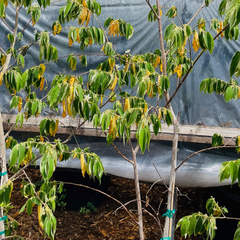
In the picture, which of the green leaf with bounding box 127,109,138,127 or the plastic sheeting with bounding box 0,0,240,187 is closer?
the green leaf with bounding box 127,109,138,127

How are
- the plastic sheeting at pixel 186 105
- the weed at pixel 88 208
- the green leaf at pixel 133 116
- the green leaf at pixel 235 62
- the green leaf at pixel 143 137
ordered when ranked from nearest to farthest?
the green leaf at pixel 235 62
the green leaf at pixel 143 137
the green leaf at pixel 133 116
the plastic sheeting at pixel 186 105
the weed at pixel 88 208

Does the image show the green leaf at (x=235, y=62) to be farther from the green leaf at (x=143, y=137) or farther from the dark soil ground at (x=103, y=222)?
the dark soil ground at (x=103, y=222)

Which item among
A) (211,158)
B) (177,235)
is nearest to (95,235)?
(177,235)

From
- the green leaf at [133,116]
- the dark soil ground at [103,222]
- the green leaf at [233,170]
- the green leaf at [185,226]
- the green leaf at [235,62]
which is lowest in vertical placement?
the dark soil ground at [103,222]

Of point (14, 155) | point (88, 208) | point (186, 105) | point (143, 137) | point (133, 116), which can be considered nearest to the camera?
point (143, 137)

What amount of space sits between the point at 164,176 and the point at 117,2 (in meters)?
1.87

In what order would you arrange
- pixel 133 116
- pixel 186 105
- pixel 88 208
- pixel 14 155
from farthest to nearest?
pixel 88 208, pixel 186 105, pixel 14 155, pixel 133 116

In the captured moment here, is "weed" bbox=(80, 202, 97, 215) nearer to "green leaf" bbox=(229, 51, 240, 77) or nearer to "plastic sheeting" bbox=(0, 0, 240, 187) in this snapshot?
"plastic sheeting" bbox=(0, 0, 240, 187)

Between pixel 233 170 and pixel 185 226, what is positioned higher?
pixel 233 170

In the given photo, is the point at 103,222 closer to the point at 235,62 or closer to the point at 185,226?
the point at 185,226

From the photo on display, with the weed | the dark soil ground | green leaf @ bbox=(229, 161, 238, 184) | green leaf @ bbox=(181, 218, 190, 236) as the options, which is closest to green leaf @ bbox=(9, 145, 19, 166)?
green leaf @ bbox=(181, 218, 190, 236)

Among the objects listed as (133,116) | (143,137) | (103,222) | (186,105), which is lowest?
(103,222)

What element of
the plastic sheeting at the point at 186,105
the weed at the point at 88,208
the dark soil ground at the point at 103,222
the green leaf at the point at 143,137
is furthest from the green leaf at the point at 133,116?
the weed at the point at 88,208

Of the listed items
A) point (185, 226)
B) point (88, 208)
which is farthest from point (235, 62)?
point (88, 208)
